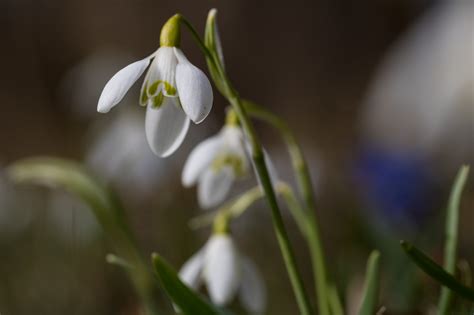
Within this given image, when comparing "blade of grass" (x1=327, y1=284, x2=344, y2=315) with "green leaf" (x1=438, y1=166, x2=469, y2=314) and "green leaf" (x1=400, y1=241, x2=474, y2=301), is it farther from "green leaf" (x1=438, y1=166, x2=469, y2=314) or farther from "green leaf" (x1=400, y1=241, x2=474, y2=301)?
"green leaf" (x1=400, y1=241, x2=474, y2=301)

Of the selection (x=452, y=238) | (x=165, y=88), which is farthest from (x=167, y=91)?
(x=452, y=238)

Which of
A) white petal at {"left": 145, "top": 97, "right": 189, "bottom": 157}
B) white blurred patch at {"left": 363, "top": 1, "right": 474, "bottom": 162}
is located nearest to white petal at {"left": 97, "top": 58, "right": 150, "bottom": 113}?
white petal at {"left": 145, "top": 97, "right": 189, "bottom": 157}

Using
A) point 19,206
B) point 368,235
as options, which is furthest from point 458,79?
point 368,235

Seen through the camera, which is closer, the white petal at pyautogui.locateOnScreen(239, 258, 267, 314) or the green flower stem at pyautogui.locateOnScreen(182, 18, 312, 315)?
the green flower stem at pyautogui.locateOnScreen(182, 18, 312, 315)

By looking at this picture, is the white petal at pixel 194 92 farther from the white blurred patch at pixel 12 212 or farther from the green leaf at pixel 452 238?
the white blurred patch at pixel 12 212

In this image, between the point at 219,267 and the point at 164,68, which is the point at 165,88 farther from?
the point at 219,267

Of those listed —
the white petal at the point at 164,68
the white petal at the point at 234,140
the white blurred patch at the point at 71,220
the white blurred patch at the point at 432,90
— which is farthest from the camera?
the white blurred patch at the point at 432,90

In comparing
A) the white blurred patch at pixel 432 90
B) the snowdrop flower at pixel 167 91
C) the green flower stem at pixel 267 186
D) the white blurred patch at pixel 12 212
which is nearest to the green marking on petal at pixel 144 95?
the snowdrop flower at pixel 167 91

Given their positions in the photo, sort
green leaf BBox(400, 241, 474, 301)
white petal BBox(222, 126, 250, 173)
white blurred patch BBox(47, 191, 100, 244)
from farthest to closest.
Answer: white blurred patch BBox(47, 191, 100, 244)
white petal BBox(222, 126, 250, 173)
green leaf BBox(400, 241, 474, 301)
